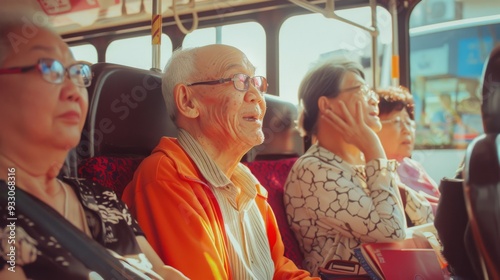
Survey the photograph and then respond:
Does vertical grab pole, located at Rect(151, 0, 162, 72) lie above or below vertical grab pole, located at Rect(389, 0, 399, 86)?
below

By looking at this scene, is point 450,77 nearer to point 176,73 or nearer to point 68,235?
point 176,73

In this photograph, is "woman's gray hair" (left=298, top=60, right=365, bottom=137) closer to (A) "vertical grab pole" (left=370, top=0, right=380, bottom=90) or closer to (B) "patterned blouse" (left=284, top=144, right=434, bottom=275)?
(B) "patterned blouse" (left=284, top=144, right=434, bottom=275)

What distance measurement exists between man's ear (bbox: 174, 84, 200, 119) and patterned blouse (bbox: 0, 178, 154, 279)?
0.44 metres

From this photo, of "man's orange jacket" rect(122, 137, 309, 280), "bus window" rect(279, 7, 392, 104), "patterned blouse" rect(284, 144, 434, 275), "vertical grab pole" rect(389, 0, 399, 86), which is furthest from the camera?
"vertical grab pole" rect(389, 0, 399, 86)

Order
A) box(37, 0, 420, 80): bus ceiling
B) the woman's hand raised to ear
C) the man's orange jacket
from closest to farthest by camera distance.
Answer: box(37, 0, 420, 80): bus ceiling, the man's orange jacket, the woman's hand raised to ear

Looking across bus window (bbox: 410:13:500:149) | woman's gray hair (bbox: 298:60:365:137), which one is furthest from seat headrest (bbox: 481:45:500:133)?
bus window (bbox: 410:13:500:149)

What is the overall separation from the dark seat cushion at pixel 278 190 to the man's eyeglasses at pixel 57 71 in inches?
44.6

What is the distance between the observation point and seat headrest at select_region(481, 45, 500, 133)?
1.23m

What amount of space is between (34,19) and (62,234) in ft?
1.05

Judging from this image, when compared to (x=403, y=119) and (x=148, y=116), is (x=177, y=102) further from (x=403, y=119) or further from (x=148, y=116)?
(x=403, y=119)

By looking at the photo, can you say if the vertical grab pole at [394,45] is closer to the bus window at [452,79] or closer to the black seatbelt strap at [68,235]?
the bus window at [452,79]

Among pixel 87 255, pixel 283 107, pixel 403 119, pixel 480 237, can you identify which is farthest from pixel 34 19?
pixel 403 119

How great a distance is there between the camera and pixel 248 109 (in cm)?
139

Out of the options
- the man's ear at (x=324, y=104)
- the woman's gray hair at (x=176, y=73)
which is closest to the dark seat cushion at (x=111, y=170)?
the woman's gray hair at (x=176, y=73)
